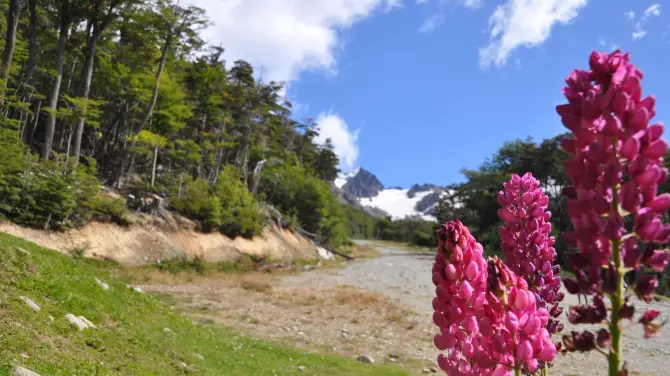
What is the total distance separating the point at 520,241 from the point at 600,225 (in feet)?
5.24

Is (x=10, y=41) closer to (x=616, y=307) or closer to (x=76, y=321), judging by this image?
(x=76, y=321)

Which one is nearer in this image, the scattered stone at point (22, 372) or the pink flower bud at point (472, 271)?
the pink flower bud at point (472, 271)

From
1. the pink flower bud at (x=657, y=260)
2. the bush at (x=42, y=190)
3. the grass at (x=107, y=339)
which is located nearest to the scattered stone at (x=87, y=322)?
the grass at (x=107, y=339)

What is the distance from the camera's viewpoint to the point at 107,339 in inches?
305

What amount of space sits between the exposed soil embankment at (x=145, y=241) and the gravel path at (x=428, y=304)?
19.3ft

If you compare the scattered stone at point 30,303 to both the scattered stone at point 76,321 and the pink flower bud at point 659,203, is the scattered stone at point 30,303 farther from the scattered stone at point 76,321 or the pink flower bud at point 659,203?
the pink flower bud at point 659,203

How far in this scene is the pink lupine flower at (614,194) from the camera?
1.63 meters

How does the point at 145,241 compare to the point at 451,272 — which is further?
the point at 145,241

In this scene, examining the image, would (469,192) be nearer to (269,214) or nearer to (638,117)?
(269,214)

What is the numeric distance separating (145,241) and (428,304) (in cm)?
1843

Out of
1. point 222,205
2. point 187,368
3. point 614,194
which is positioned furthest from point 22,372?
point 222,205

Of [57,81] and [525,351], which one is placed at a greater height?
[57,81]

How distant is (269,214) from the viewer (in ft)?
158

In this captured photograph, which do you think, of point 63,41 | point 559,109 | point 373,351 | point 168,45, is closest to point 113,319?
point 373,351
